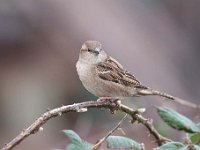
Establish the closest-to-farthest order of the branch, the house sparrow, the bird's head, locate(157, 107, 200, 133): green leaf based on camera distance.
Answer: the branch < locate(157, 107, 200, 133): green leaf < the house sparrow < the bird's head

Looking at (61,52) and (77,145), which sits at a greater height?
(61,52)

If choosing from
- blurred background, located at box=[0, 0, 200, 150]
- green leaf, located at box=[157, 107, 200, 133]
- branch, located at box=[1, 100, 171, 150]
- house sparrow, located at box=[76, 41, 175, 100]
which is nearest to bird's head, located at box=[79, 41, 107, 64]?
house sparrow, located at box=[76, 41, 175, 100]

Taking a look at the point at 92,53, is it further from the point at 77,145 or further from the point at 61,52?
the point at 61,52

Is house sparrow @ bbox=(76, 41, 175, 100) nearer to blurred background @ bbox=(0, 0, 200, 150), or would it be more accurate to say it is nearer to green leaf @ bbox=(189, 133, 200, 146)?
green leaf @ bbox=(189, 133, 200, 146)

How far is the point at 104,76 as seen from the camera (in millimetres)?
3576

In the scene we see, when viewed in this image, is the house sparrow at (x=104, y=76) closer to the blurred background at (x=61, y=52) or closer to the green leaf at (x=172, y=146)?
the green leaf at (x=172, y=146)

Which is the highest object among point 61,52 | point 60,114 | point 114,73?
point 61,52

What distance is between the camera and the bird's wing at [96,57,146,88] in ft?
11.2

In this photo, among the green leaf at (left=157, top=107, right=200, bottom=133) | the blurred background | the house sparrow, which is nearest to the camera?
the green leaf at (left=157, top=107, right=200, bottom=133)

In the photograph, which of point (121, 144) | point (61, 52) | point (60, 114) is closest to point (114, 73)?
point (121, 144)

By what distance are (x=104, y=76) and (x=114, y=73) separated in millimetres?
89

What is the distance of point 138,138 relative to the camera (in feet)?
16.3

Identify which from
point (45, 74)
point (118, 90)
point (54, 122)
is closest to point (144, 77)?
point (54, 122)

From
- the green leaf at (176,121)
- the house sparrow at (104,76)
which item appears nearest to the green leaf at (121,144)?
the green leaf at (176,121)
